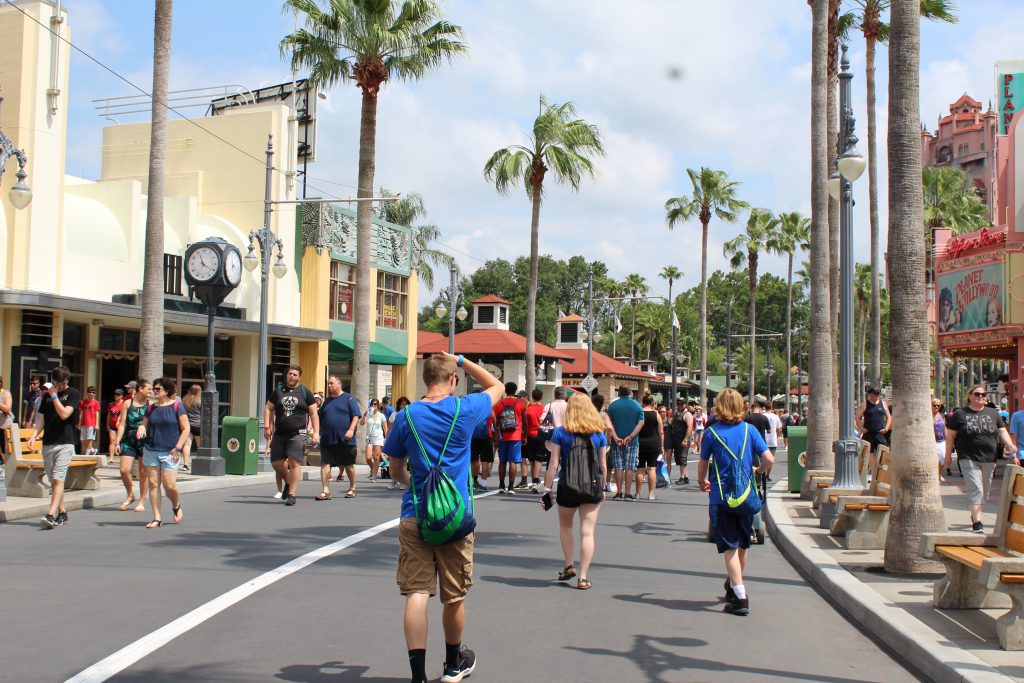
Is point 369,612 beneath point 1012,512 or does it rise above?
beneath

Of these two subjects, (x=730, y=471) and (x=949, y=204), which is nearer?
(x=730, y=471)

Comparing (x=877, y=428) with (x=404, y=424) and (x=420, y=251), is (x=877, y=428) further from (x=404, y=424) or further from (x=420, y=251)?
(x=420, y=251)

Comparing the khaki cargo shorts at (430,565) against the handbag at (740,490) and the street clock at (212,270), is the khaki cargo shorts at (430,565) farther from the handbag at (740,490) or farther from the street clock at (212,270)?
the street clock at (212,270)

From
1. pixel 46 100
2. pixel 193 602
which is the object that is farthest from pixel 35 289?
pixel 193 602

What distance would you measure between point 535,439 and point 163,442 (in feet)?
25.6

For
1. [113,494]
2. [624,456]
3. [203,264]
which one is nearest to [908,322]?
[624,456]

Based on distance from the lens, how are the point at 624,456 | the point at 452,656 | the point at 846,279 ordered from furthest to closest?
the point at 624,456, the point at 846,279, the point at 452,656

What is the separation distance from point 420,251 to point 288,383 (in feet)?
151

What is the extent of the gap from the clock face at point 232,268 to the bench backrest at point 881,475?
16.1m

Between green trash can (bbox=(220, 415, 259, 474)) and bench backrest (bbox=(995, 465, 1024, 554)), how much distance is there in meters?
14.8

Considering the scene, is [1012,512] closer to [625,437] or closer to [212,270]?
[625,437]

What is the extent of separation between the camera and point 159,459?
40.1ft

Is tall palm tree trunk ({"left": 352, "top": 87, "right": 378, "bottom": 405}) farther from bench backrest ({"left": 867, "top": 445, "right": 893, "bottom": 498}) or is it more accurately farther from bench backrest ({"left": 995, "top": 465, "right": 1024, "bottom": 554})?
bench backrest ({"left": 995, "top": 465, "right": 1024, "bottom": 554})

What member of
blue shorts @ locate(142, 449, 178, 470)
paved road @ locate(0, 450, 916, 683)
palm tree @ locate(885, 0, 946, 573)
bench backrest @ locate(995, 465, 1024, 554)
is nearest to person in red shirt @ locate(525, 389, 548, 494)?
paved road @ locate(0, 450, 916, 683)
